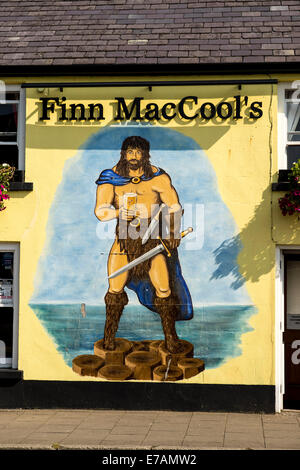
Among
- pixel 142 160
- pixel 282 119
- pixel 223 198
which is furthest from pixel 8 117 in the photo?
pixel 282 119

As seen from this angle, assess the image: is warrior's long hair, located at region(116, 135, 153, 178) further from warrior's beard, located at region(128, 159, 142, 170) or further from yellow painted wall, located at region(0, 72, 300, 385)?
yellow painted wall, located at region(0, 72, 300, 385)

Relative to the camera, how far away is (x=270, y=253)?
10.6m

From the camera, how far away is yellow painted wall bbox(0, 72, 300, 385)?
1059cm

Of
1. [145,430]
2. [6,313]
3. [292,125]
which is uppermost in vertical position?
[292,125]

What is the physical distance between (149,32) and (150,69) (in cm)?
103

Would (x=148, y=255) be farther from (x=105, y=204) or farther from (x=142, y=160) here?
(x=142, y=160)

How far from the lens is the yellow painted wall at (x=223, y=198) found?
34.7ft

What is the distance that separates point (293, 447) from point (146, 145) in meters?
5.26

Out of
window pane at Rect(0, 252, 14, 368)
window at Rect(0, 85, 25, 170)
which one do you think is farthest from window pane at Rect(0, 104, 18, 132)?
window pane at Rect(0, 252, 14, 368)

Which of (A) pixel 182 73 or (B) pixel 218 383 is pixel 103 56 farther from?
(B) pixel 218 383

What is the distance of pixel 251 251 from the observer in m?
10.7

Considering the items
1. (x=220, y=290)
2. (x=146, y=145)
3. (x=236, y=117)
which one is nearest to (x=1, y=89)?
(x=146, y=145)
